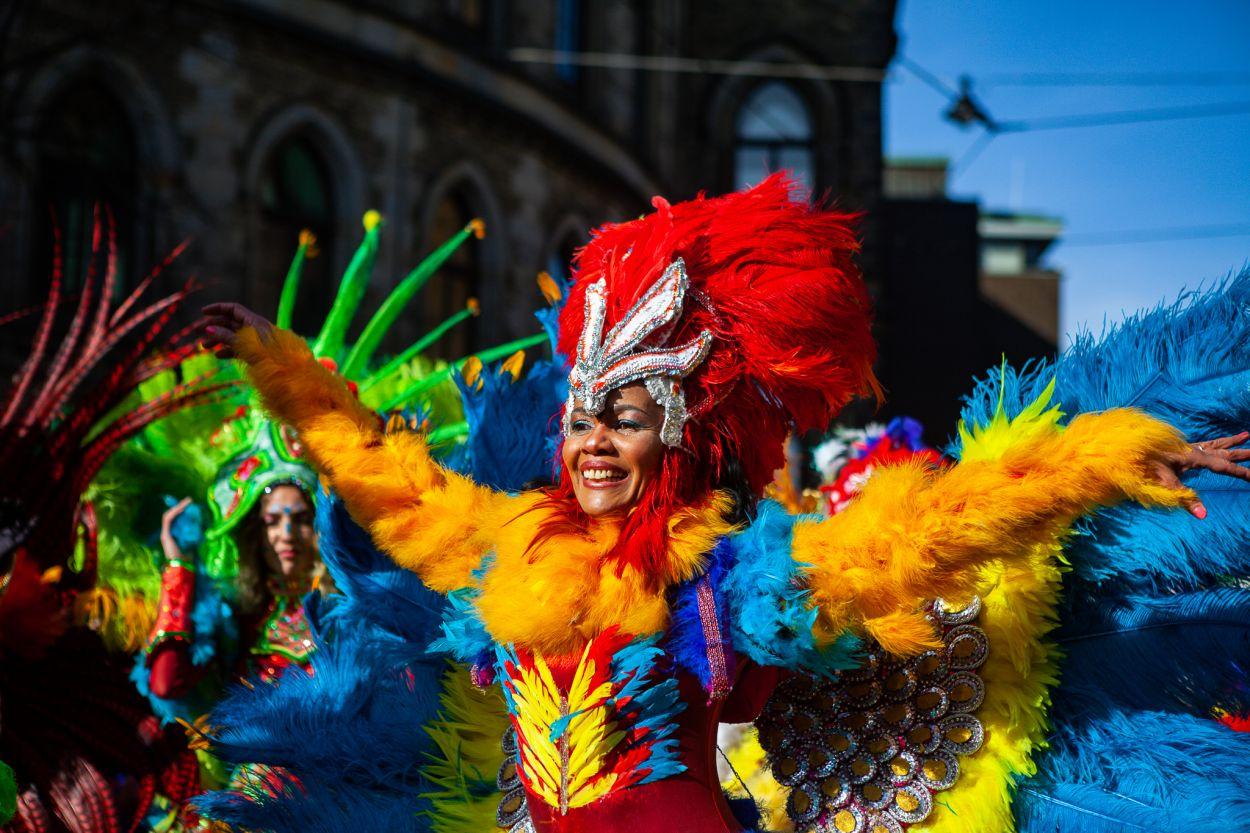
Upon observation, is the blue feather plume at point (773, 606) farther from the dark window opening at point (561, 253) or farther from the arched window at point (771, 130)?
the arched window at point (771, 130)

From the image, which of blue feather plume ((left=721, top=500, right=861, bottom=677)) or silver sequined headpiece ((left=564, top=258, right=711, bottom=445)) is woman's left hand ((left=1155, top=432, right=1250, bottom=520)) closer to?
blue feather plume ((left=721, top=500, right=861, bottom=677))

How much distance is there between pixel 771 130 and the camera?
62.0 ft

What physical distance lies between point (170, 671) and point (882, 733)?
2273 mm

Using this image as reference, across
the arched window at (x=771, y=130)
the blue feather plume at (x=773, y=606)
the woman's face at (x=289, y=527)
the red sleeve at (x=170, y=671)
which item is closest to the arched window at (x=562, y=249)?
the arched window at (x=771, y=130)

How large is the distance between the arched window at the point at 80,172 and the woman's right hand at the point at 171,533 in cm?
557

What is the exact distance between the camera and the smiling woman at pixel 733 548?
2.46 m

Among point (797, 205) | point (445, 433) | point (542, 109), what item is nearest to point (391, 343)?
point (542, 109)

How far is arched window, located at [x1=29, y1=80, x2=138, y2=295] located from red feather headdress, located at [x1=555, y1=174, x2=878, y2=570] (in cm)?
774

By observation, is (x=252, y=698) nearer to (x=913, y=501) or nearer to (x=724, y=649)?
(x=724, y=649)

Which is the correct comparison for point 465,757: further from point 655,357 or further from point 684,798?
point 655,357

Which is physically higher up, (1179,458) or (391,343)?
(1179,458)

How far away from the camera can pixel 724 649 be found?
2572 mm

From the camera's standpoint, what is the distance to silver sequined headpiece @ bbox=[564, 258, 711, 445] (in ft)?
8.68

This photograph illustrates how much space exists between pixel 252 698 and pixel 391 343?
824 cm
